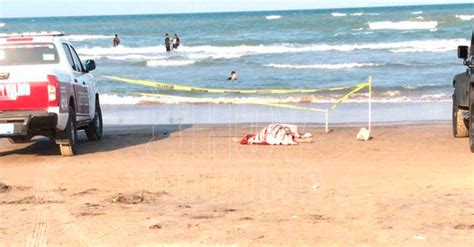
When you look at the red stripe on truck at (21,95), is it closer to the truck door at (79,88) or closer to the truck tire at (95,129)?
the truck door at (79,88)

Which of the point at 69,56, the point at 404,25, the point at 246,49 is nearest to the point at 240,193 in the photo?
the point at 69,56

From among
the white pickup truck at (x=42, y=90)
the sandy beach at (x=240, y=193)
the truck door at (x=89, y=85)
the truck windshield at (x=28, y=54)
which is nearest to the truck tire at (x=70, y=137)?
the white pickup truck at (x=42, y=90)

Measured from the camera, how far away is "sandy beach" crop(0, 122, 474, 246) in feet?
23.5

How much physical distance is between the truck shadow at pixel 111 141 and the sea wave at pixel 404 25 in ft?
179

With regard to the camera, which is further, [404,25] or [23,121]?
[404,25]

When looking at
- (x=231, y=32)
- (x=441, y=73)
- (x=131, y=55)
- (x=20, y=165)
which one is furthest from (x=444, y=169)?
(x=231, y=32)

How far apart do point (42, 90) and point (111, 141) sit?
10.1ft

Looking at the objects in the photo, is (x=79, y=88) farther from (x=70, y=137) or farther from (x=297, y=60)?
(x=297, y=60)

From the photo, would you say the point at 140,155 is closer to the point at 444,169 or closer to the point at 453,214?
the point at 444,169

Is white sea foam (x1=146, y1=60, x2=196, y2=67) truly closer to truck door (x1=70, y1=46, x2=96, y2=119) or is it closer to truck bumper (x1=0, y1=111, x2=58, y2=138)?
truck door (x1=70, y1=46, x2=96, y2=119)

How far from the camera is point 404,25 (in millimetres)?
72312

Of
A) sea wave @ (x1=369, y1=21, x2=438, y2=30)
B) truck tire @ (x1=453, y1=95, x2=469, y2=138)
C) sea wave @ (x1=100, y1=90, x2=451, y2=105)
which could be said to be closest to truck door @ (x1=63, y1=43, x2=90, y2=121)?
truck tire @ (x1=453, y1=95, x2=469, y2=138)

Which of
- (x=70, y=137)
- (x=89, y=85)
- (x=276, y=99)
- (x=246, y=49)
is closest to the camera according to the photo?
(x=70, y=137)

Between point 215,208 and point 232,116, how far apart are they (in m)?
10.8
